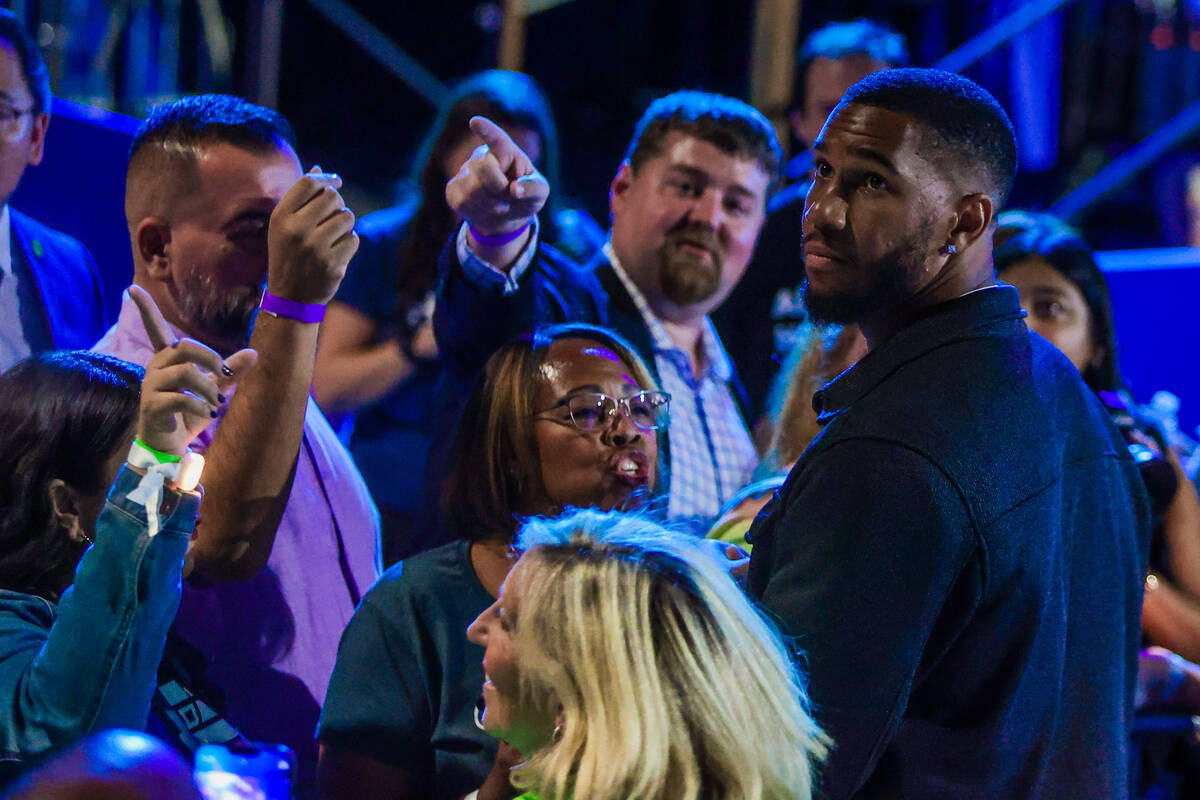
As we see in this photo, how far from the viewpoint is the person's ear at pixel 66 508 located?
204 cm

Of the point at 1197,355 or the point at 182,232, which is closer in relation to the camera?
the point at 182,232

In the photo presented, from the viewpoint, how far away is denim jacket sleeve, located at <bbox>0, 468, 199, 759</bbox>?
→ 1.79 metres

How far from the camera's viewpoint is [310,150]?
5523 mm

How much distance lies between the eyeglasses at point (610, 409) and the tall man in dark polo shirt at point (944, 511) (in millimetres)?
675

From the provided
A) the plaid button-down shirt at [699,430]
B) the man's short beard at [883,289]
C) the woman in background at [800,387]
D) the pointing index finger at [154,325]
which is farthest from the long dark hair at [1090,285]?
the pointing index finger at [154,325]

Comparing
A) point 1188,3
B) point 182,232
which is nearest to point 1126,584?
point 182,232

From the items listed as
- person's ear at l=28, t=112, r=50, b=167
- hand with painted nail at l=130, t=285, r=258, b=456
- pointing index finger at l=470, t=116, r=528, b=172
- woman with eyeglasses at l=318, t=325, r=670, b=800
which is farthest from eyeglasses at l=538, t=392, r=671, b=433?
person's ear at l=28, t=112, r=50, b=167

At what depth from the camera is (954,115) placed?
1862mm

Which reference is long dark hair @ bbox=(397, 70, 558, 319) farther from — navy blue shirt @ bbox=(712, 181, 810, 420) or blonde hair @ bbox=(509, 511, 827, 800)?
blonde hair @ bbox=(509, 511, 827, 800)

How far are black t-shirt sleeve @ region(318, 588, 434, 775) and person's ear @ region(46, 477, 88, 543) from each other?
18.8 inches

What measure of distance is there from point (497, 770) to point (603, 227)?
4.25 m

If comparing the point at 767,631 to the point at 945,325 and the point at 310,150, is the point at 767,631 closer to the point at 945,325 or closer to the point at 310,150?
the point at 945,325

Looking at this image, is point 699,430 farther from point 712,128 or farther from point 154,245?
point 154,245

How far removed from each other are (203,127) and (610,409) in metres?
1.00
